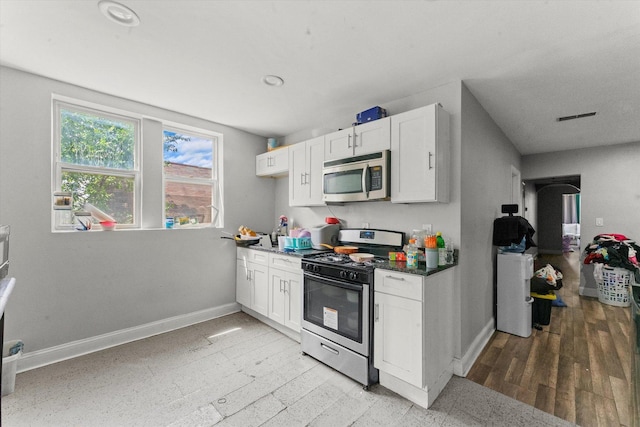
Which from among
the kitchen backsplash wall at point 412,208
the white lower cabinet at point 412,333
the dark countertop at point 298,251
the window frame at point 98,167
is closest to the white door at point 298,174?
the kitchen backsplash wall at point 412,208

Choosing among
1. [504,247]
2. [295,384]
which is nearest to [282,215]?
[295,384]

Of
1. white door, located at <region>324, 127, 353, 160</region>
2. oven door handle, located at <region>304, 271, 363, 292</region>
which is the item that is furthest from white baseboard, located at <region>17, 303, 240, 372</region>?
white door, located at <region>324, 127, 353, 160</region>

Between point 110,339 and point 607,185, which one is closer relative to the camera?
point 110,339

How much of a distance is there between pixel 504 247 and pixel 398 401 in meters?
2.50

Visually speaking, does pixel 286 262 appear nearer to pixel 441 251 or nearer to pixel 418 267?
pixel 418 267

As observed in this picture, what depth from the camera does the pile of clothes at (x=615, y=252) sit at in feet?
12.9

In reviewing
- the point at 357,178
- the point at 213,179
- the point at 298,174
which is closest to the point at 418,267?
the point at 357,178

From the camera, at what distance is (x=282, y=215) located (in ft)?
14.1

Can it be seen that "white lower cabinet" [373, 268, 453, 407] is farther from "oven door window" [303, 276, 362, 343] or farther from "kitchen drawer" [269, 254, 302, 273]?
"kitchen drawer" [269, 254, 302, 273]

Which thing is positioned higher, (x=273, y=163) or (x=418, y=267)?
(x=273, y=163)

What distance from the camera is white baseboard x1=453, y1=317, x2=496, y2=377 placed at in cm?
243

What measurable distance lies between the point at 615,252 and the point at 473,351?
123 inches

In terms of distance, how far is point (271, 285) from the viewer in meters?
3.25

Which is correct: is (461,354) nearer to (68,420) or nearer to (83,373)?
(68,420)
